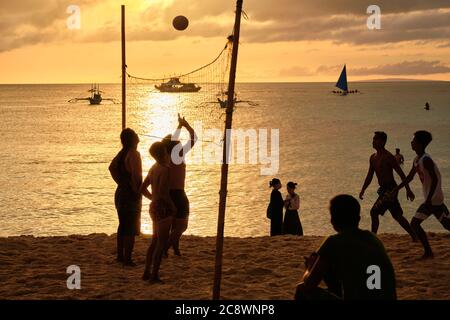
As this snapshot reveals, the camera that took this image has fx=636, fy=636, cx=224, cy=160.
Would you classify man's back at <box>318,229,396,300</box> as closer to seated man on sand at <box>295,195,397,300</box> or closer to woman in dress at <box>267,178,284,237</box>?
seated man on sand at <box>295,195,397,300</box>

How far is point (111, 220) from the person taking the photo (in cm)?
2916

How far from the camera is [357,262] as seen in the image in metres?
4.49

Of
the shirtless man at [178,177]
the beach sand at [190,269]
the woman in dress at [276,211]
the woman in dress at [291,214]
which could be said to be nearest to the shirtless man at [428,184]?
the beach sand at [190,269]

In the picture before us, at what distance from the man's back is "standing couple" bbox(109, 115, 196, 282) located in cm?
356

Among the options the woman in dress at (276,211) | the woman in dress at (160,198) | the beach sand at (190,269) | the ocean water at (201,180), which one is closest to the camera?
the woman in dress at (160,198)

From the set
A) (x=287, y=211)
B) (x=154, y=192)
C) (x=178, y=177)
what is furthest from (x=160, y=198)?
(x=287, y=211)

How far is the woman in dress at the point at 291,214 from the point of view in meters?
13.1

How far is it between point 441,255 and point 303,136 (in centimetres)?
6912

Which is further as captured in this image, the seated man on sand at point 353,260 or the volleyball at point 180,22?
the volleyball at point 180,22

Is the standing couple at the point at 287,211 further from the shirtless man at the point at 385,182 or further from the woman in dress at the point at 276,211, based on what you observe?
the shirtless man at the point at 385,182

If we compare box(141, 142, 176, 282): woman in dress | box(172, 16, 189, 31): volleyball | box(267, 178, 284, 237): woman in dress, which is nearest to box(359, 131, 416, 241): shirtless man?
box(267, 178, 284, 237): woman in dress

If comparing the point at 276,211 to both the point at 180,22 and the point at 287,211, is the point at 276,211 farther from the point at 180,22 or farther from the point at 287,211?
the point at 180,22

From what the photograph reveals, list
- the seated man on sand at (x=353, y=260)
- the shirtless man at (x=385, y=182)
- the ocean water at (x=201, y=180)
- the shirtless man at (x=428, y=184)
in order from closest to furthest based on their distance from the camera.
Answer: the seated man on sand at (x=353, y=260) < the shirtless man at (x=428, y=184) < the shirtless man at (x=385, y=182) < the ocean water at (x=201, y=180)
